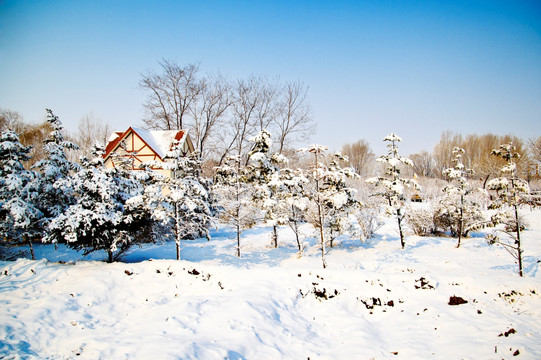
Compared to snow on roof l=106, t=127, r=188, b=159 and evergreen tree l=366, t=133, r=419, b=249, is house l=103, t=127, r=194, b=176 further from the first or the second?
evergreen tree l=366, t=133, r=419, b=249

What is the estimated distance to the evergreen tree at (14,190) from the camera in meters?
10.1

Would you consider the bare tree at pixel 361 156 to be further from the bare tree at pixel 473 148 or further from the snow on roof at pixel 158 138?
the snow on roof at pixel 158 138

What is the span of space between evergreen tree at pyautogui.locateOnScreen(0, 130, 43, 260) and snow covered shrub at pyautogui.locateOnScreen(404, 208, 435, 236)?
72.2ft

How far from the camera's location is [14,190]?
10.6m

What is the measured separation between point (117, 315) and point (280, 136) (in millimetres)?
24199

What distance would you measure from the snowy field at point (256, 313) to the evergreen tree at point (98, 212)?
1.17 metres

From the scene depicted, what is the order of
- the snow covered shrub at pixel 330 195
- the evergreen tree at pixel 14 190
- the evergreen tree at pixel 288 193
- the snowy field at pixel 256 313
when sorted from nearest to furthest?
the snowy field at pixel 256 313
the evergreen tree at pixel 14 190
the snow covered shrub at pixel 330 195
the evergreen tree at pixel 288 193

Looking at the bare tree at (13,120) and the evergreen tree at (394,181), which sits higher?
the bare tree at (13,120)

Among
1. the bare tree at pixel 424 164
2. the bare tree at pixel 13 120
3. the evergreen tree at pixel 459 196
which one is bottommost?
the evergreen tree at pixel 459 196

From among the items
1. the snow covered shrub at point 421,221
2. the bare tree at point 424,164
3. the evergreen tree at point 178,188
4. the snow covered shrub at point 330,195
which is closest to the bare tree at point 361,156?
the bare tree at point 424,164

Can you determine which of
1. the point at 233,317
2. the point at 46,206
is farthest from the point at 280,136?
the point at 233,317

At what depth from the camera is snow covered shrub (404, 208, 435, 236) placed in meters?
18.2

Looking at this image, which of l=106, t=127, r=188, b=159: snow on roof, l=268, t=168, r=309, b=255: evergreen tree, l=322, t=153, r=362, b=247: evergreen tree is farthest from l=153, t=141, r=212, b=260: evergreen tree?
l=106, t=127, r=188, b=159: snow on roof

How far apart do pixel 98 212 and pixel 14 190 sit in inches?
191
